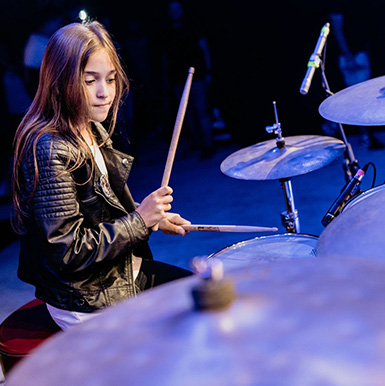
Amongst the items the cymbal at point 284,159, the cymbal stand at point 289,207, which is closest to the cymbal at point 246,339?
the cymbal at point 284,159

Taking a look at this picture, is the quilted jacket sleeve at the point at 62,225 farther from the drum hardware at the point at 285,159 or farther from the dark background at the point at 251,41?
the dark background at the point at 251,41

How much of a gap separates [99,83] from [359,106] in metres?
0.77

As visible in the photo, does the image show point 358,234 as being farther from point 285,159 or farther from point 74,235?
point 285,159

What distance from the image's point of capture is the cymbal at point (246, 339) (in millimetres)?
462

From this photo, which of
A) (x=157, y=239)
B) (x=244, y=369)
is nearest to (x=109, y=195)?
(x=244, y=369)

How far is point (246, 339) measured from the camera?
50cm

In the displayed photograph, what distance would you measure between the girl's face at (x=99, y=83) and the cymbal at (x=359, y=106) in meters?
0.65

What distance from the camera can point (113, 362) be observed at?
0.51m

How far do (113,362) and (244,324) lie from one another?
0.44ft

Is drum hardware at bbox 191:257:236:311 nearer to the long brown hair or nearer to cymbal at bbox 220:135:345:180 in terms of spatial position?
the long brown hair

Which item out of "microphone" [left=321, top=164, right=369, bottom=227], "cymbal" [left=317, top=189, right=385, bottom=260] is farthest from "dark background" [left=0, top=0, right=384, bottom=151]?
"cymbal" [left=317, top=189, right=385, bottom=260]

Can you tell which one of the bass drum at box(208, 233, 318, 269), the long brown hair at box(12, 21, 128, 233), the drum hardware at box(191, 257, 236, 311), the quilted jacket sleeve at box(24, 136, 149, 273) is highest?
the long brown hair at box(12, 21, 128, 233)

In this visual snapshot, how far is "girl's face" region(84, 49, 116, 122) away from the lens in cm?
138

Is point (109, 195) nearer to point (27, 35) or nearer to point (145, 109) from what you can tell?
point (27, 35)
